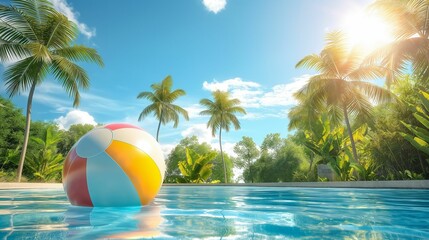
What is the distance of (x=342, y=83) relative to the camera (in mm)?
16828

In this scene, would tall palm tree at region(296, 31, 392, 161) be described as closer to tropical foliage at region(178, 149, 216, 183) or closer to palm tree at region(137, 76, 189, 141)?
tropical foliage at region(178, 149, 216, 183)

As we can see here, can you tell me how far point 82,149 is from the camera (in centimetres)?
396

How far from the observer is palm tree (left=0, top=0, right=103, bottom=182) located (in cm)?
1417

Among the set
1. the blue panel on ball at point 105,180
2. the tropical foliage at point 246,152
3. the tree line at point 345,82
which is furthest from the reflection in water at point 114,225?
the tropical foliage at point 246,152

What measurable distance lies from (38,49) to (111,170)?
41.9ft

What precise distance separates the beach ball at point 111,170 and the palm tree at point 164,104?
2743cm

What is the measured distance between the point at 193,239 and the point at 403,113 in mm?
15534

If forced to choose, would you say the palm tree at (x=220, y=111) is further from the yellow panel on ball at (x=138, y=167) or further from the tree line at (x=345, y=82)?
the yellow panel on ball at (x=138, y=167)

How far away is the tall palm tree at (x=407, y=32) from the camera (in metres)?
12.6

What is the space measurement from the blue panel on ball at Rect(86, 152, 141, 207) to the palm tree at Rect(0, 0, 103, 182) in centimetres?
1263

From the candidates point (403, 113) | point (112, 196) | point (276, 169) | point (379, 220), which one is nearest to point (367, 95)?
point (403, 113)

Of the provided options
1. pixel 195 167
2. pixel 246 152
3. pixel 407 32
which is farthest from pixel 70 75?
pixel 246 152

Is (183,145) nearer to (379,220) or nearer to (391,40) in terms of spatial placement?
(391,40)

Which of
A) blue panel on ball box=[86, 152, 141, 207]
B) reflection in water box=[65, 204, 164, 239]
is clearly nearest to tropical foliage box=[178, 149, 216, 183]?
blue panel on ball box=[86, 152, 141, 207]
